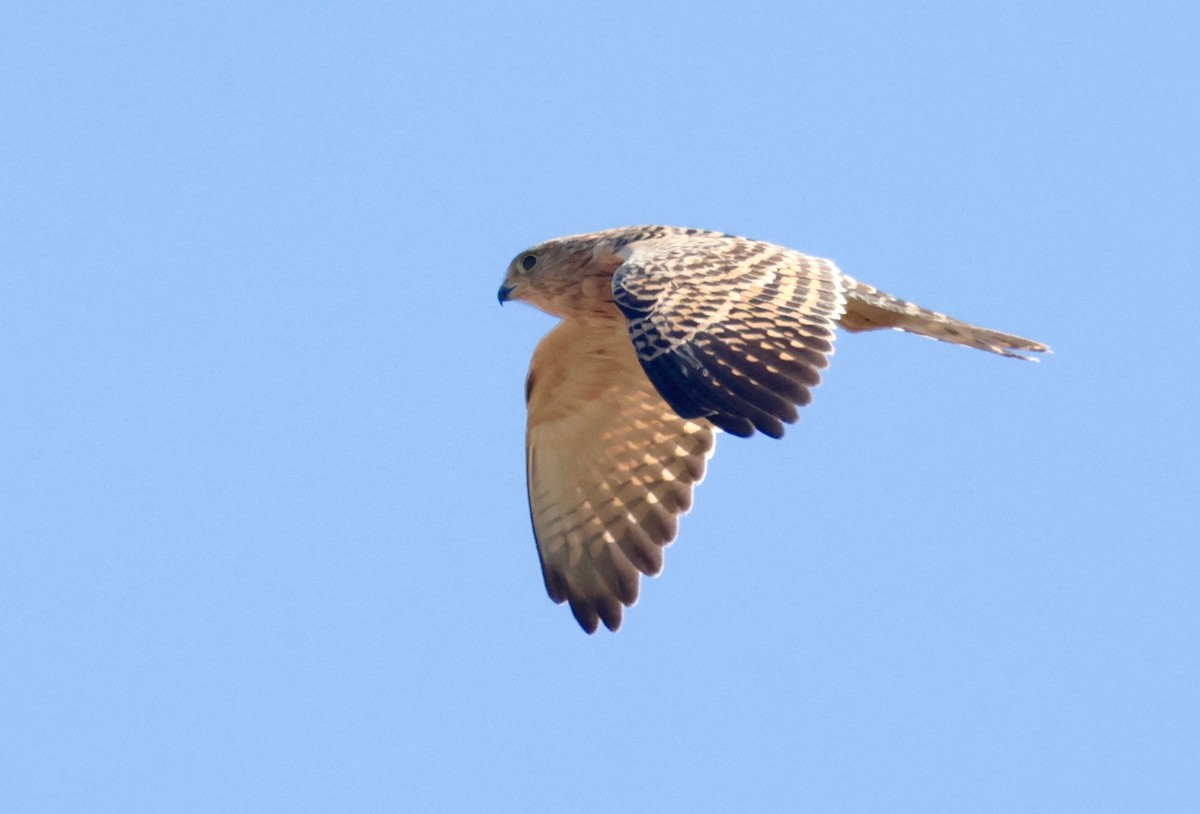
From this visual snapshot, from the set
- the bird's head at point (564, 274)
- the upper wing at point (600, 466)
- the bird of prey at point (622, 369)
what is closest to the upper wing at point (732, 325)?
the bird of prey at point (622, 369)

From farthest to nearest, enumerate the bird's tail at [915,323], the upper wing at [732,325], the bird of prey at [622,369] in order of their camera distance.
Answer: the bird's tail at [915,323] → the bird of prey at [622,369] → the upper wing at [732,325]

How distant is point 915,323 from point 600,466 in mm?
1910

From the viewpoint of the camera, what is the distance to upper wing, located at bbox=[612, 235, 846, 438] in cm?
726

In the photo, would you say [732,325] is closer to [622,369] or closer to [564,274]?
[564,274]

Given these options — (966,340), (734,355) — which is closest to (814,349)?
(734,355)

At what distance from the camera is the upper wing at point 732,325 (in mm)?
7258

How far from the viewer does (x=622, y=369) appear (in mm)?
10250

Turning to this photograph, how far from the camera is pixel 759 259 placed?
866 centimetres

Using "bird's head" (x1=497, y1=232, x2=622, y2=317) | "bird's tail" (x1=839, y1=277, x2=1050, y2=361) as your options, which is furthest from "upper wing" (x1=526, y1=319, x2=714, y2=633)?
"bird's tail" (x1=839, y1=277, x2=1050, y2=361)

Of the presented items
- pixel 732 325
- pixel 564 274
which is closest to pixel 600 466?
pixel 564 274

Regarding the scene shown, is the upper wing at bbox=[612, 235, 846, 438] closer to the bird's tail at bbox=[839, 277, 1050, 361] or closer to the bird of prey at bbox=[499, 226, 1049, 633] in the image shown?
the bird of prey at bbox=[499, 226, 1049, 633]

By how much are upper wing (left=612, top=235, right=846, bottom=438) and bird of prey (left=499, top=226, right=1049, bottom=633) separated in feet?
0.05

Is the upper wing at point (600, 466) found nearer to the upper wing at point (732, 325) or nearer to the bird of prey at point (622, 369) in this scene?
the bird of prey at point (622, 369)

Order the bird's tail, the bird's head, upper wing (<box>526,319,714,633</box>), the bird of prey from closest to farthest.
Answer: the bird of prey, the bird's tail, the bird's head, upper wing (<box>526,319,714,633</box>)
